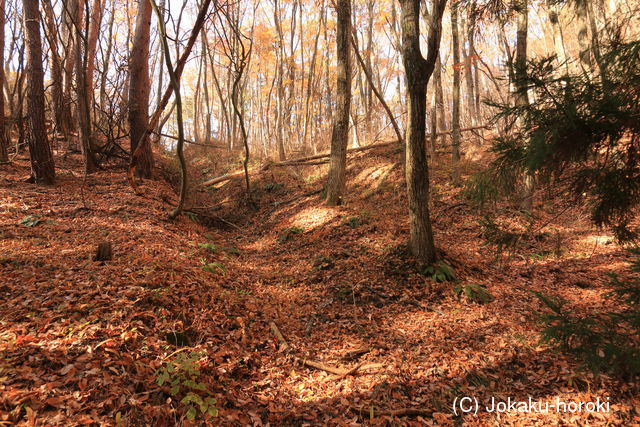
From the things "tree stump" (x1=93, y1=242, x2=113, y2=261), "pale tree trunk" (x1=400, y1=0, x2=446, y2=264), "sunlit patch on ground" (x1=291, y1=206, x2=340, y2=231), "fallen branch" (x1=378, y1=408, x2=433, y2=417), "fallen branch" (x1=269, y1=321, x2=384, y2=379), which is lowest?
"fallen branch" (x1=378, y1=408, x2=433, y2=417)

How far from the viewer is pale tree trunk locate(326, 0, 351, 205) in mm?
8960

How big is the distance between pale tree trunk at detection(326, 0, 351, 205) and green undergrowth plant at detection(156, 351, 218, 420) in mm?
7004

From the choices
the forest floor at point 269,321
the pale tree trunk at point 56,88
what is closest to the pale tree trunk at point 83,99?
the pale tree trunk at point 56,88

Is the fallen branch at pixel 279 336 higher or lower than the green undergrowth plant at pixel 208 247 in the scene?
lower

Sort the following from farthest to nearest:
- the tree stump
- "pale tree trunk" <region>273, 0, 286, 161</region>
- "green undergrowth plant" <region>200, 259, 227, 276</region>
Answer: "pale tree trunk" <region>273, 0, 286, 161</region>, "green undergrowth plant" <region>200, 259, 227, 276</region>, the tree stump

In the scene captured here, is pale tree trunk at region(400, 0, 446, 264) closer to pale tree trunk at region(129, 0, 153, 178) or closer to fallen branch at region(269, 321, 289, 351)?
fallen branch at region(269, 321, 289, 351)

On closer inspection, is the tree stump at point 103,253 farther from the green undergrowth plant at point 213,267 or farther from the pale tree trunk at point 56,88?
the pale tree trunk at point 56,88

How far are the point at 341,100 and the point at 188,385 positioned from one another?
806 cm

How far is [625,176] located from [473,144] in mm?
11194

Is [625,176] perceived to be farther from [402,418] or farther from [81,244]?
[81,244]

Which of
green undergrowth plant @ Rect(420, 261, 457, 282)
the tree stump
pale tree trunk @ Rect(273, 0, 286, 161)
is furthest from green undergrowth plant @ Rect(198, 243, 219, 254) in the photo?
pale tree trunk @ Rect(273, 0, 286, 161)

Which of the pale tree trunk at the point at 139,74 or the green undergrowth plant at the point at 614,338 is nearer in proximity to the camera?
the green undergrowth plant at the point at 614,338

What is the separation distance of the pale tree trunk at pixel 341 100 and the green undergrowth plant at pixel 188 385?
700cm

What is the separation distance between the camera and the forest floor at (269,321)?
9.57 feet
